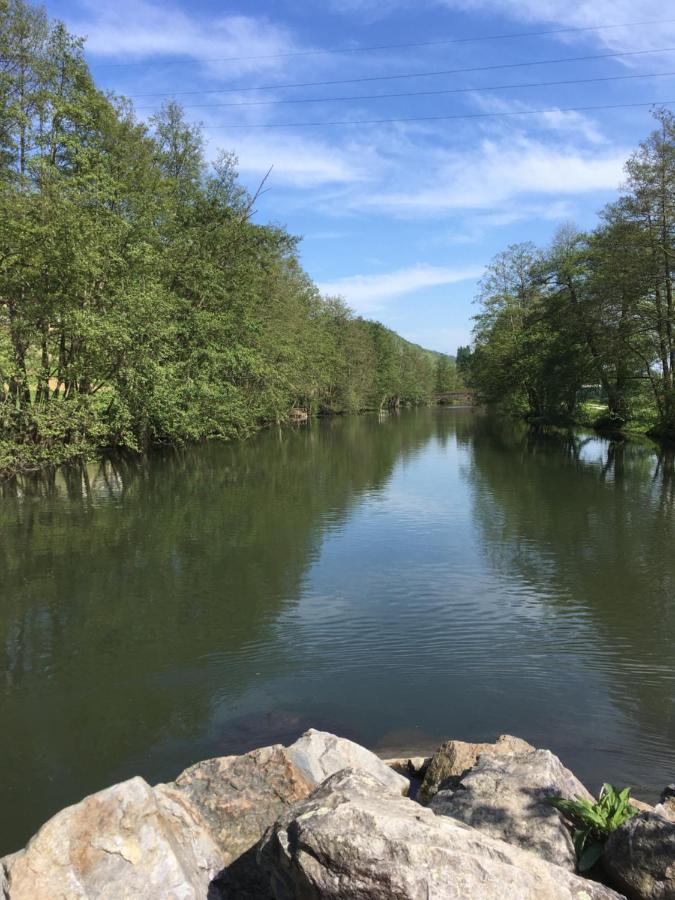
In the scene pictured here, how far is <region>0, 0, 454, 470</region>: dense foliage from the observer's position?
2089cm

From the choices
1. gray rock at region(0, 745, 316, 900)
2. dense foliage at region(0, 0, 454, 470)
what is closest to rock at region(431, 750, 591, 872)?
gray rock at region(0, 745, 316, 900)

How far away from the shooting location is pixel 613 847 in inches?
147

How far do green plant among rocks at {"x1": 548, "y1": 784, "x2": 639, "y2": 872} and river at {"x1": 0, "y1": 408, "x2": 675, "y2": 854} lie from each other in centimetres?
160

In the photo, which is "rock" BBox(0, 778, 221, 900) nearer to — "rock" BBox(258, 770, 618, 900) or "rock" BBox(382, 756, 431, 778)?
"rock" BBox(258, 770, 618, 900)

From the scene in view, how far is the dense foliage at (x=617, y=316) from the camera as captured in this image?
32031 mm

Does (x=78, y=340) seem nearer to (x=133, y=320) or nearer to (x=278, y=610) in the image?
(x=133, y=320)

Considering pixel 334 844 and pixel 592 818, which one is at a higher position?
pixel 334 844

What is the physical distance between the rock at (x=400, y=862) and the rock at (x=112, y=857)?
0.54 metres

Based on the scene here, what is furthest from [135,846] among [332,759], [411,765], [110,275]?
[110,275]

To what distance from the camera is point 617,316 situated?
35.4 metres

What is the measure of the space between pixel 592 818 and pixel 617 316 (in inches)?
1408

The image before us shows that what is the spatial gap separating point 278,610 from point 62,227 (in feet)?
54.6

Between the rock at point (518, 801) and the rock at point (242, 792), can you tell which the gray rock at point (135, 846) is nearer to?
the rock at point (242, 792)

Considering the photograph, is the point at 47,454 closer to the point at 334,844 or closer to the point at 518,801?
the point at 518,801
